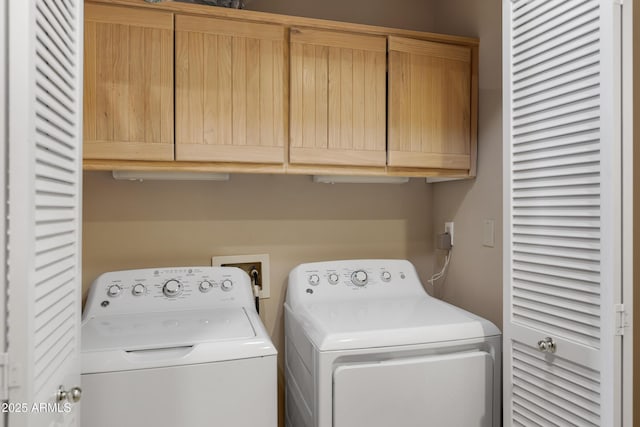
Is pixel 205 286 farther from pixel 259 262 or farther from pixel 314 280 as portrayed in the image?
pixel 314 280

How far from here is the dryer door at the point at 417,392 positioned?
1.46 m

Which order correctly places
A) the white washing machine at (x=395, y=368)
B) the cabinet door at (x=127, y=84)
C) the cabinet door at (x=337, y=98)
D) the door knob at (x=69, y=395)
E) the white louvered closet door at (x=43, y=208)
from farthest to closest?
the cabinet door at (x=337, y=98) < the cabinet door at (x=127, y=84) < the white washing machine at (x=395, y=368) < the door knob at (x=69, y=395) < the white louvered closet door at (x=43, y=208)

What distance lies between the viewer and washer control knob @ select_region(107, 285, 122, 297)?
1.80 meters

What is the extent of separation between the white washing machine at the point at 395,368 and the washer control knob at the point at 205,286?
16.2 inches

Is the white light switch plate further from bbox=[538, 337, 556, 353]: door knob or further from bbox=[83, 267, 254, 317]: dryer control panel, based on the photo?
bbox=[83, 267, 254, 317]: dryer control panel

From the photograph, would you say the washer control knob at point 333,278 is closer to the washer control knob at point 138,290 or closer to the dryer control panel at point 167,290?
the dryer control panel at point 167,290

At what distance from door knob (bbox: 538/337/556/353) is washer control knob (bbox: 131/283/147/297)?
149cm

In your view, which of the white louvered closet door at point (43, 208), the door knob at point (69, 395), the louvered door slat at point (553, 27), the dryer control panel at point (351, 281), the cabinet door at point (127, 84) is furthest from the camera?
the dryer control panel at point (351, 281)

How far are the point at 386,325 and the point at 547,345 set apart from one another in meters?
0.53

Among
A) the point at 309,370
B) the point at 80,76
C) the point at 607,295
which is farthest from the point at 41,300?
the point at 607,295

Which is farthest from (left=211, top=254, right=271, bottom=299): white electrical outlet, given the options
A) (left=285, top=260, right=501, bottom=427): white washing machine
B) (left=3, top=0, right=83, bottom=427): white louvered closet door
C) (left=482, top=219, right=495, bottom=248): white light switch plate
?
(left=482, top=219, right=495, bottom=248): white light switch plate

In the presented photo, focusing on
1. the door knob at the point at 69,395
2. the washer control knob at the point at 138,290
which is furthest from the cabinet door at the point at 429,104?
the door knob at the point at 69,395

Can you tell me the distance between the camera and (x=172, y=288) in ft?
6.02

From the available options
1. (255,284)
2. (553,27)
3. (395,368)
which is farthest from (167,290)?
(553,27)
